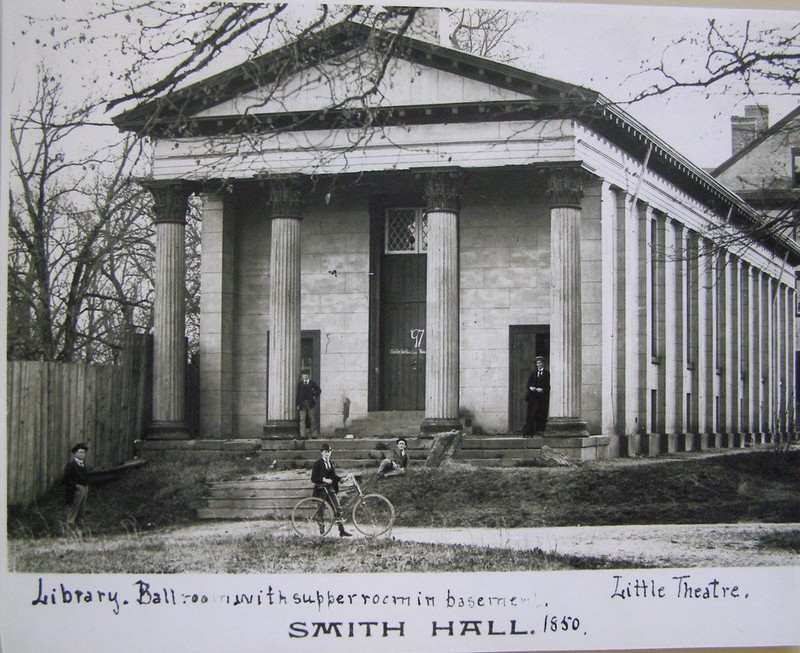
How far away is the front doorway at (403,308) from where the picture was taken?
885 inches

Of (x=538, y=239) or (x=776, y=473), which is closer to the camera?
(x=776, y=473)

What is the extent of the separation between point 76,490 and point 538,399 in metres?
9.31

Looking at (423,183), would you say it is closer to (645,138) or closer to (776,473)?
(645,138)

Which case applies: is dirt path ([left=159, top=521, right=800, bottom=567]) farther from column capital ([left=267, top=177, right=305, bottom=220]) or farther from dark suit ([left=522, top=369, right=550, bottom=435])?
column capital ([left=267, top=177, right=305, bottom=220])

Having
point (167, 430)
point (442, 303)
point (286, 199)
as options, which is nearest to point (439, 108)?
point (286, 199)

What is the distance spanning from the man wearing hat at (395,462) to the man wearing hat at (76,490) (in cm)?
359

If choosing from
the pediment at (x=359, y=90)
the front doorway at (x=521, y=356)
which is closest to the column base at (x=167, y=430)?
the pediment at (x=359, y=90)

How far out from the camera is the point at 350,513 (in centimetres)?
1352

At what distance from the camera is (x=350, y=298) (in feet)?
73.7

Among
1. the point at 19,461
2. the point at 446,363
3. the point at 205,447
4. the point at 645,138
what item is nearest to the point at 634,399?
the point at 446,363

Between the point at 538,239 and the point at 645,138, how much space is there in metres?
3.89

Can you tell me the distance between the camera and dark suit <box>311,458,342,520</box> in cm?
1376

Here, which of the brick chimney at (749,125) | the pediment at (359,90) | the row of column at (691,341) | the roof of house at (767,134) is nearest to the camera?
the pediment at (359,90)

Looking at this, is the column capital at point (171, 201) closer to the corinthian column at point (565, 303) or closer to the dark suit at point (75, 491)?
the corinthian column at point (565, 303)
